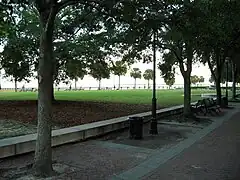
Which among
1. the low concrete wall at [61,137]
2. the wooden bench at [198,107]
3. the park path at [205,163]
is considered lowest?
the park path at [205,163]

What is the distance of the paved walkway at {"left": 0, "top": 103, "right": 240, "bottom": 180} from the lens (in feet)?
20.8

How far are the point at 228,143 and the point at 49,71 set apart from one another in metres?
6.51

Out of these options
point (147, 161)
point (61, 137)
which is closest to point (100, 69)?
point (61, 137)

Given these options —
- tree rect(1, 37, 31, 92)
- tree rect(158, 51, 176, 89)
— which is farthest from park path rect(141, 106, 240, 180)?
tree rect(1, 37, 31, 92)

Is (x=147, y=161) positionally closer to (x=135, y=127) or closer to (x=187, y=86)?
(x=135, y=127)

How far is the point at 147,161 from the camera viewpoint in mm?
7520

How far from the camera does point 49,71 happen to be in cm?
621

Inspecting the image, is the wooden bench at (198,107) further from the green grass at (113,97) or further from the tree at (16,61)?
the tree at (16,61)

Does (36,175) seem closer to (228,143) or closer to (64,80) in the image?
(228,143)

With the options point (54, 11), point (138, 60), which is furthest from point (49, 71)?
point (138, 60)

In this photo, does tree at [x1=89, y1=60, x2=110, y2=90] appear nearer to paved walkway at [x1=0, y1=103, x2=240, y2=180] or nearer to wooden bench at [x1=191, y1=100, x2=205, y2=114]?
wooden bench at [x1=191, y1=100, x2=205, y2=114]

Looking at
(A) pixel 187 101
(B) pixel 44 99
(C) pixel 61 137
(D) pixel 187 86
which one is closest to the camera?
(B) pixel 44 99

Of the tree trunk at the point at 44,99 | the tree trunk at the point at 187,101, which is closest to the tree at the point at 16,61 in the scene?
the tree trunk at the point at 187,101

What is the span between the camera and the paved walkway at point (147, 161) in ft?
20.8
